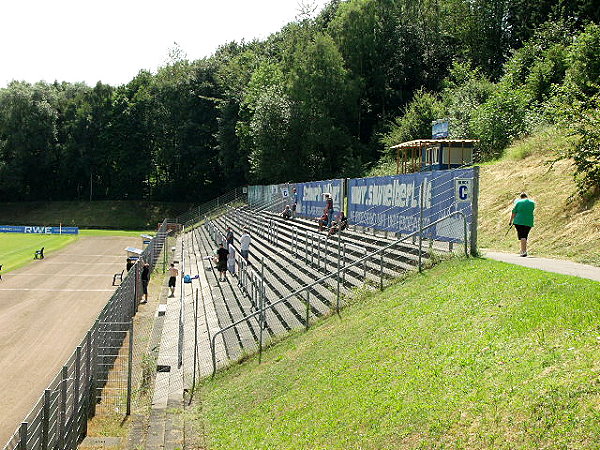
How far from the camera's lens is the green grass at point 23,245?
43812 millimetres

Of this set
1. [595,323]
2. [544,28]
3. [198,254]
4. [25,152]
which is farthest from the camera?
[25,152]

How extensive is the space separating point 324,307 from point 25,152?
239 ft

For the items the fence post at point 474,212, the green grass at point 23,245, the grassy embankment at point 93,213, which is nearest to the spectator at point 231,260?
the fence post at point 474,212

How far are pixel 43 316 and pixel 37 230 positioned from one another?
43394 millimetres

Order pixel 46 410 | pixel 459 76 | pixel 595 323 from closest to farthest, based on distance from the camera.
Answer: pixel 595 323, pixel 46 410, pixel 459 76

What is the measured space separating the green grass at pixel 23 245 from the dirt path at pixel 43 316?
164cm

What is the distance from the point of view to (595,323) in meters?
7.87

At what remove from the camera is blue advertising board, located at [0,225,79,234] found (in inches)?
2539

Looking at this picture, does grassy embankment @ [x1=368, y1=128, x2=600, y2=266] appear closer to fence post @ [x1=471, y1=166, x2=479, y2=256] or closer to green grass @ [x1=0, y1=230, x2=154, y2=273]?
fence post @ [x1=471, y1=166, x2=479, y2=256]

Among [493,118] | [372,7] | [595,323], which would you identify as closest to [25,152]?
[372,7]

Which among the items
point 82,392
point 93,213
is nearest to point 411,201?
point 82,392

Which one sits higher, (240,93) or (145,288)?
(240,93)

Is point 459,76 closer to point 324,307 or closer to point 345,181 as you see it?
point 345,181

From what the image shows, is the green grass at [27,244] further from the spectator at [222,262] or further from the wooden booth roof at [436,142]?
the wooden booth roof at [436,142]
